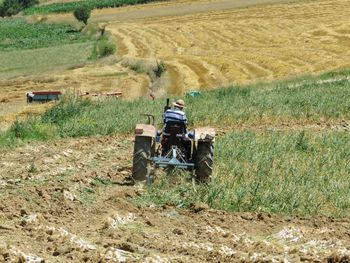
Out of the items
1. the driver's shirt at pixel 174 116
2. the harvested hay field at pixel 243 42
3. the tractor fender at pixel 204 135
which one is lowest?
the harvested hay field at pixel 243 42

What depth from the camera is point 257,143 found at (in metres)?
13.0

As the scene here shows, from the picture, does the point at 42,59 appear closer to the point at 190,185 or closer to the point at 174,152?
the point at 174,152

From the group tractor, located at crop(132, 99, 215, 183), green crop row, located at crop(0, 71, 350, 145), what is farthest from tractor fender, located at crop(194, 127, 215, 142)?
green crop row, located at crop(0, 71, 350, 145)

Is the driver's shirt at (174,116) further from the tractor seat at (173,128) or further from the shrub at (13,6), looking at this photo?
the shrub at (13,6)

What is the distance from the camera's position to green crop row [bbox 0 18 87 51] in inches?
2503

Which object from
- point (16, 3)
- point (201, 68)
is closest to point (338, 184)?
point (201, 68)

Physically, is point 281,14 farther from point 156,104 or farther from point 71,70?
point 156,104

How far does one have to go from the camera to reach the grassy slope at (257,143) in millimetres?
8812

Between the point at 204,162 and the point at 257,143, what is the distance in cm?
314

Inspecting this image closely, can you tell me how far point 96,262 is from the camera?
5.91 metres

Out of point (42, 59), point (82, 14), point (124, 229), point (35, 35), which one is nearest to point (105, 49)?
point (42, 59)

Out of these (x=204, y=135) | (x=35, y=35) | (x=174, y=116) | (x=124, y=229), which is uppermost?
(x=174, y=116)

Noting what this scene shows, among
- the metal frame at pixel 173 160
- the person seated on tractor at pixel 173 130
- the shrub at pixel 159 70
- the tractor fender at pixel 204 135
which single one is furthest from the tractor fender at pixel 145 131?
the shrub at pixel 159 70

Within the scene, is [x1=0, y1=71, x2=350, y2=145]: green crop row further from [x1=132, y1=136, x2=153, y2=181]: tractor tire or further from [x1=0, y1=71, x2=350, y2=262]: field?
[x1=132, y1=136, x2=153, y2=181]: tractor tire
